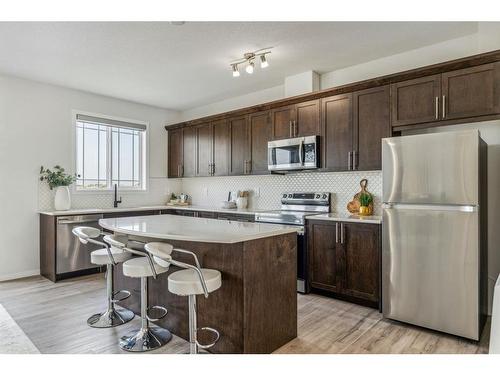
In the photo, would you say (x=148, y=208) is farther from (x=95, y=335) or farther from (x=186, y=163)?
(x=95, y=335)

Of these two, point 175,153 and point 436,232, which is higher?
point 175,153

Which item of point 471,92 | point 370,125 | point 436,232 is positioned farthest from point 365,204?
point 471,92

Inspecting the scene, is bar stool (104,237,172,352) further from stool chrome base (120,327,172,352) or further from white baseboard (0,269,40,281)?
white baseboard (0,269,40,281)

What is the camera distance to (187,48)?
11.5 feet

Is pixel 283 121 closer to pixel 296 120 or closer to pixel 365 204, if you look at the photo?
pixel 296 120

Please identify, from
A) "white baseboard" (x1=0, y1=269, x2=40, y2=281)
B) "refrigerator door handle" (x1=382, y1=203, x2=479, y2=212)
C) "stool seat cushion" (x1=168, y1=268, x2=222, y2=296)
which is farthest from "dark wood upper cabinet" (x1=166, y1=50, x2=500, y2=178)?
"white baseboard" (x1=0, y1=269, x2=40, y2=281)

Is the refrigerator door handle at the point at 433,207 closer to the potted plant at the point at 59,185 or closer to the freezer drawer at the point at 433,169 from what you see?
the freezer drawer at the point at 433,169

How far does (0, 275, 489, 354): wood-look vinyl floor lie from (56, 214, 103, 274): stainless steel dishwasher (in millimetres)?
592

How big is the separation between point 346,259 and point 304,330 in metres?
0.97

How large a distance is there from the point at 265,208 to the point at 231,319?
2.80m

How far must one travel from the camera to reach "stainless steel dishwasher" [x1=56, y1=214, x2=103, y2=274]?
432cm

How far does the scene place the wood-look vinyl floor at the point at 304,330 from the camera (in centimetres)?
251

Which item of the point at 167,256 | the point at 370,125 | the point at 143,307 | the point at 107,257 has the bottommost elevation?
the point at 143,307

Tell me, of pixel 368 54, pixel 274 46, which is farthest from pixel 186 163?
pixel 368 54
